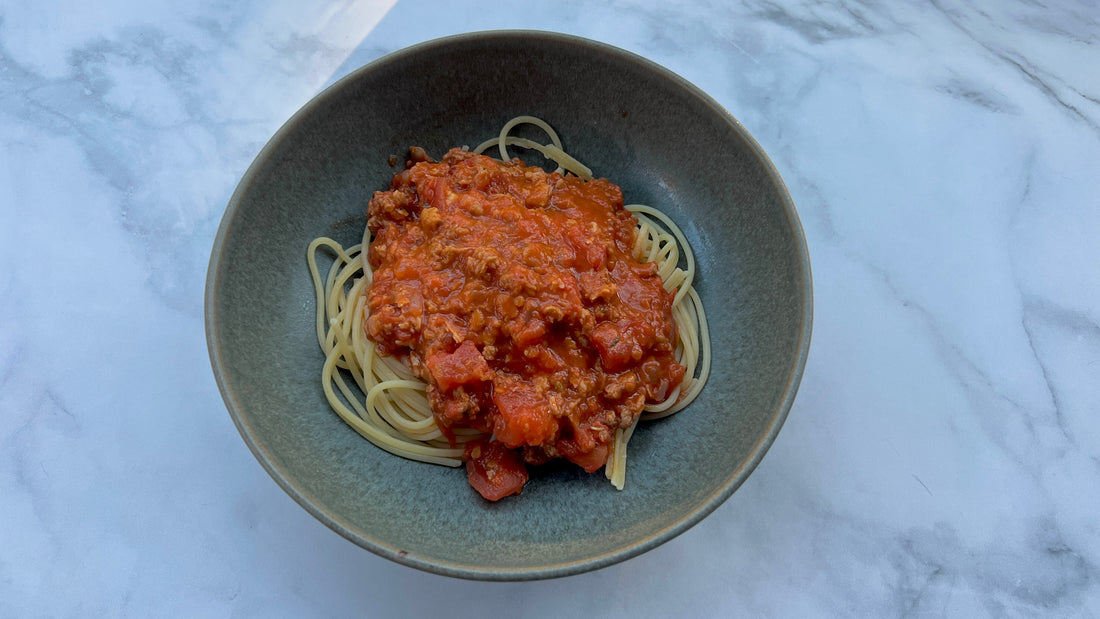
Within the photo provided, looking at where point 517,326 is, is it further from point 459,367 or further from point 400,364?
point 400,364

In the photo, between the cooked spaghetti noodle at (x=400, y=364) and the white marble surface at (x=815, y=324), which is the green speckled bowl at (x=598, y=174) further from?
the white marble surface at (x=815, y=324)

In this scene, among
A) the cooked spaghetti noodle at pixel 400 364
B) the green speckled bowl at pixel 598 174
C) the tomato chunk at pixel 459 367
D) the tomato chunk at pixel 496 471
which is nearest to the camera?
the green speckled bowl at pixel 598 174

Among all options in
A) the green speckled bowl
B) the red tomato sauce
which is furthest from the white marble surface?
the red tomato sauce

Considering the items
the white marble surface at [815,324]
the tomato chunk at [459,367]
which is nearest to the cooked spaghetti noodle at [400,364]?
the tomato chunk at [459,367]

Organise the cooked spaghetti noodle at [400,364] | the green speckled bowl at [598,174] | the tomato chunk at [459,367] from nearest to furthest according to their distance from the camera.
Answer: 1. the green speckled bowl at [598,174]
2. the tomato chunk at [459,367]
3. the cooked spaghetti noodle at [400,364]

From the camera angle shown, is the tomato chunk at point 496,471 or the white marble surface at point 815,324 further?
the white marble surface at point 815,324

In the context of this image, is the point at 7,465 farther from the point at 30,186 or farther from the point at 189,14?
the point at 189,14

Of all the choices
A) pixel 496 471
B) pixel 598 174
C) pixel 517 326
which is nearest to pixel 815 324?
pixel 598 174
